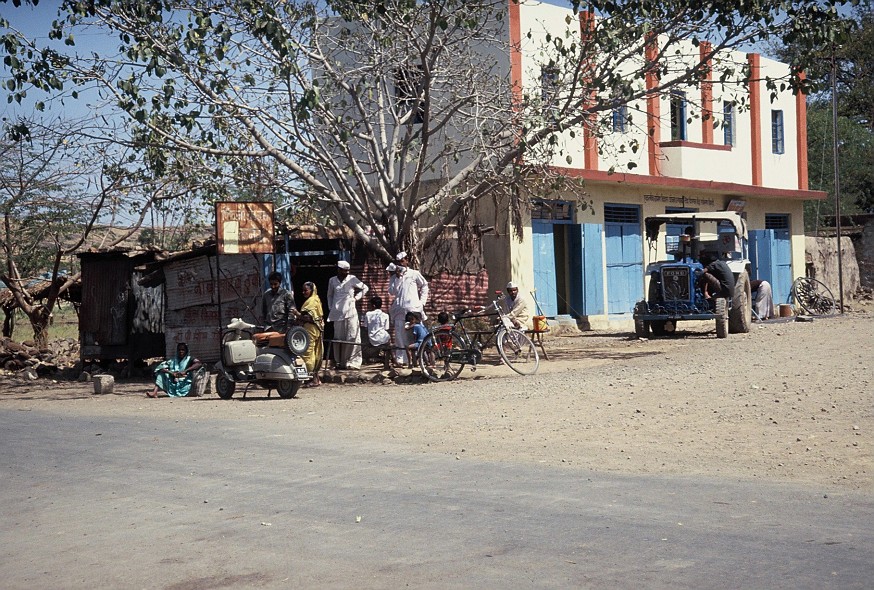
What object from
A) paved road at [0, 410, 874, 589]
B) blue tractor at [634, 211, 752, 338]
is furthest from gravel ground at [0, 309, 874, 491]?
blue tractor at [634, 211, 752, 338]

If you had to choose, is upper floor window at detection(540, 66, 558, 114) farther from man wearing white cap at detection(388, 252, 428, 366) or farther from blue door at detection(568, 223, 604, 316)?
blue door at detection(568, 223, 604, 316)

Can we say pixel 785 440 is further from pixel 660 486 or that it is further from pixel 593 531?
pixel 593 531

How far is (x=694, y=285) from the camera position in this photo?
2006 cm

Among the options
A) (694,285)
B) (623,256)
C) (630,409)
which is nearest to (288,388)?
(630,409)

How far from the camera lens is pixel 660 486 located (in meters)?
7.08

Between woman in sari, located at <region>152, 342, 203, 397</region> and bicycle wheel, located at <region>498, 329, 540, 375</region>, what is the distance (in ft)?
14.9

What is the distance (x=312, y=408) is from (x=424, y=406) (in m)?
1.46

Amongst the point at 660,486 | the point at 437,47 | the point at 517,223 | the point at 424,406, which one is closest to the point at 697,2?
the point at 437,47

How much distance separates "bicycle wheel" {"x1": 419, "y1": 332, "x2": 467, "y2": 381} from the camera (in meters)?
14.8

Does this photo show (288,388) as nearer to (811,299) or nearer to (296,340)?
(296,340)

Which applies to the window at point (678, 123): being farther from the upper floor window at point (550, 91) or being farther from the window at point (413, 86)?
the window at point (413, 86)

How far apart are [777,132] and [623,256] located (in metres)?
9.09

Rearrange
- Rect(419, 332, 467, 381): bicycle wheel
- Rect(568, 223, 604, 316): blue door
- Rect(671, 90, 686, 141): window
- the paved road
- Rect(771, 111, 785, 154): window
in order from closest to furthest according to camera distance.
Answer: the paved road, Rect(419, 332, 467, 381): bicycle wheel, Rect(568, 223, 604, 316): blue door, Rect(671, 90, 686, 141): window, Rect(771, 111, 785, 154): window

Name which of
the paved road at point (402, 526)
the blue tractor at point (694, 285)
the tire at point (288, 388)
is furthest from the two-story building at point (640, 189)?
the paved road at point (402, 526)
